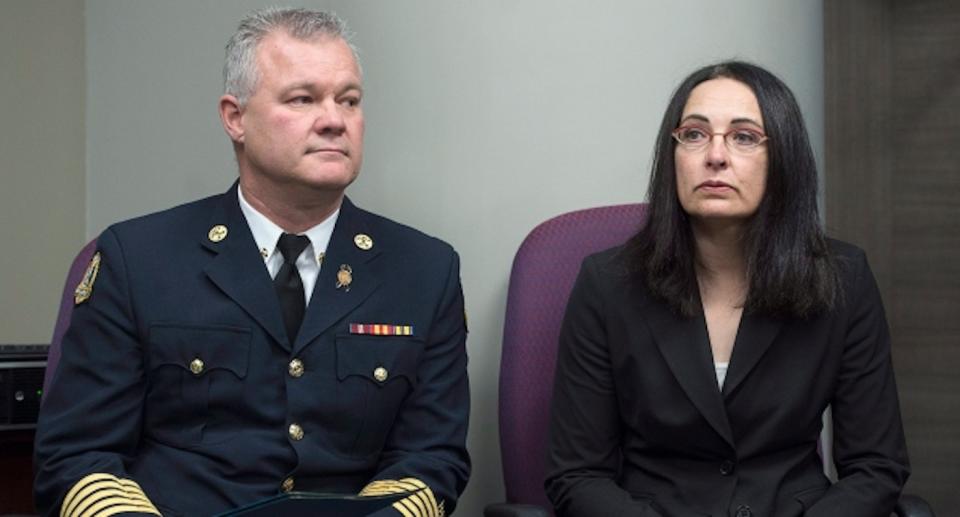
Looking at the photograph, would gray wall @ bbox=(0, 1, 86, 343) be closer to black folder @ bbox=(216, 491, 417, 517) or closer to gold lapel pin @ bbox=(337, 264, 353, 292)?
gold lapel pin @ bbox=(337, 264, 353, 292)

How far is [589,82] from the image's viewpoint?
10.4 ft

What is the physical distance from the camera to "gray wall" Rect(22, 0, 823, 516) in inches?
125

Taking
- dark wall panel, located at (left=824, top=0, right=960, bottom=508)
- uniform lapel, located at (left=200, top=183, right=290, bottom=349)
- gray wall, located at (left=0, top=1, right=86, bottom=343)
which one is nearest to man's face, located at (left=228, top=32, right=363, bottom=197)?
uniform lapel, located at (left=200, top=183, right=290, bottom=349)

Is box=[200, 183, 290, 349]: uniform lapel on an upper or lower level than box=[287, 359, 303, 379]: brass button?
upper

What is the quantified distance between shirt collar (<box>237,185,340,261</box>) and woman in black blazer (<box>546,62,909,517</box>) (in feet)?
1.55

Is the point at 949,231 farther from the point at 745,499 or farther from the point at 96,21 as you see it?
the point at 96,21

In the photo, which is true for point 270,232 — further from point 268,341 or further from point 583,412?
point 583,412

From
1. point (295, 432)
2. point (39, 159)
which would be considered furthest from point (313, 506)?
point (39, 159)

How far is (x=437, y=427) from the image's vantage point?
2.70 meters

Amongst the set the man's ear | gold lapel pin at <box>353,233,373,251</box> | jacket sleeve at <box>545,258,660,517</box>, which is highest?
the man's ear

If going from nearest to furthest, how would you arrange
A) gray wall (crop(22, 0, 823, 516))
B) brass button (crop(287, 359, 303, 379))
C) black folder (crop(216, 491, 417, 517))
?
1. black folder (crop(216, 491, 417, 517))
2. brass button (crop(287, 359, 303, 379))
3. gray wall (crop(22, 0, 823, 516))

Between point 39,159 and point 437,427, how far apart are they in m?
1.82

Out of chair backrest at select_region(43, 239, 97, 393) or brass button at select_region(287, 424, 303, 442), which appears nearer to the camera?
brass button at select_region(287, 424, 303, 442)

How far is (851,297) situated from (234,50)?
1184mm
